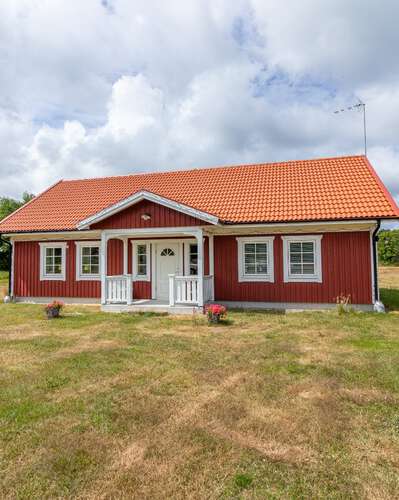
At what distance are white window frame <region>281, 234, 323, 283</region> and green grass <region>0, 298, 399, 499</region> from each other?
3.81 metres

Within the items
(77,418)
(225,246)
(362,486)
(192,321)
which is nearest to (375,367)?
(362,486)

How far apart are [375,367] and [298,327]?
3.27 m

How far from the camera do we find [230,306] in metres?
12.1

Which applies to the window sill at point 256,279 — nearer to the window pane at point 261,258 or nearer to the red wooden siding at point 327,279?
the red wooden siding at point 327,279

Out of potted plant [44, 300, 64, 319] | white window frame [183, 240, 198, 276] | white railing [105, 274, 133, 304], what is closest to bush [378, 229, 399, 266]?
white window frame [183, 240, 198, 276]

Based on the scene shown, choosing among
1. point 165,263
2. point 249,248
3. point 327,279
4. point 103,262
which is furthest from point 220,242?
point 103,262

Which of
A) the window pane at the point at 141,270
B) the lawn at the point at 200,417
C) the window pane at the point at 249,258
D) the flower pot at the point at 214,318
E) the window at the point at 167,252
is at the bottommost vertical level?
the lawn at the point at 200,417

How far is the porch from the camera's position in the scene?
36.4ft

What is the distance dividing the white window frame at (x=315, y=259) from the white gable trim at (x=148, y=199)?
2701 millimetres

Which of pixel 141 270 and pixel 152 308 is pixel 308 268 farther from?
pixel 141 270

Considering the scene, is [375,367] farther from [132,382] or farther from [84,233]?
[84,233]

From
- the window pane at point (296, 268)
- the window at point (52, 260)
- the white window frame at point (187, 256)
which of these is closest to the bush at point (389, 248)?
the window pane at point (296, 268)

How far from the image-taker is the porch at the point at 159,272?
11.1 meters

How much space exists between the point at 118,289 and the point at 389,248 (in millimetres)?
33302
